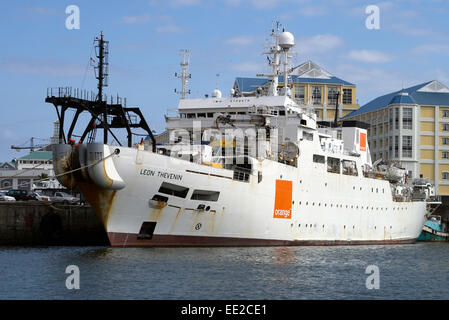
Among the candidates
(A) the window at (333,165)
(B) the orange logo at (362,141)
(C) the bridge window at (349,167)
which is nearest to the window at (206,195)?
(A) the window at (333,165)

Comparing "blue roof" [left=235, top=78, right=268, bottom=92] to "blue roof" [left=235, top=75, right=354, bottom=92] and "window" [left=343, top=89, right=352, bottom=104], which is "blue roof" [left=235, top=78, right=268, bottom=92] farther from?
"window" [left=343, top=89, right=352, bottom=104]

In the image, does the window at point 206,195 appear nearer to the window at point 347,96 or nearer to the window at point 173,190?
the window at point 173,190

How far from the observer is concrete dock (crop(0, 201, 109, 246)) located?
114ft

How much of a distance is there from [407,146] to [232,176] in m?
47.6

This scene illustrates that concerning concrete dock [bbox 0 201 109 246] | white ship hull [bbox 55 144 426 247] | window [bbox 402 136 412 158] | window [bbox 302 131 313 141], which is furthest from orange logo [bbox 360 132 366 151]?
window [bbox 402 136 412 158]

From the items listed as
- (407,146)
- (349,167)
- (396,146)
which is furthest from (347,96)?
(349,167)

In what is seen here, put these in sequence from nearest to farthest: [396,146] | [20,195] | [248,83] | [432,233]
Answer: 1. [20,195]
2. [432,233]
3. [396,146]
4. [248,83]

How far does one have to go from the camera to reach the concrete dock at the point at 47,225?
114ft

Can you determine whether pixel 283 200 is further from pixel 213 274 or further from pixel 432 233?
pixel 432 233

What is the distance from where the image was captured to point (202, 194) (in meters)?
29.4

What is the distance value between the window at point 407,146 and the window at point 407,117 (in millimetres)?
1373

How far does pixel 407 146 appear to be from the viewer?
72.9 meters
